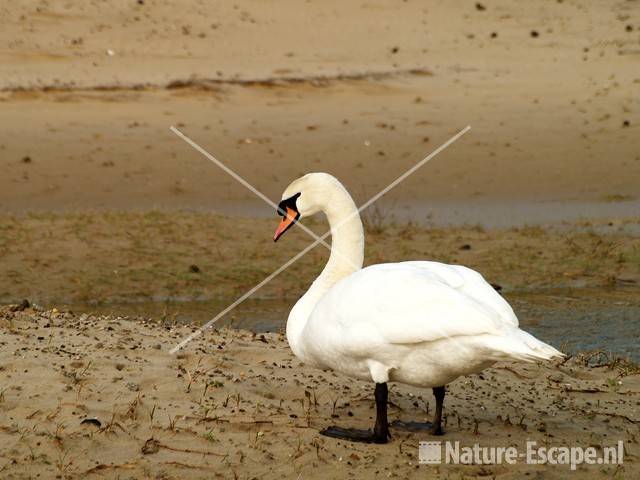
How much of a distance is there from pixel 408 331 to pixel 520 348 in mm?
474

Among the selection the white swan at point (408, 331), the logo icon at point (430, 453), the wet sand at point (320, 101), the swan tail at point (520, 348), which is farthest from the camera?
the wet sand at point (320, 101)

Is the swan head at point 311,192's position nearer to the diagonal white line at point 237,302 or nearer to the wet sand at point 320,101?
the diagonal white line at point 237,302

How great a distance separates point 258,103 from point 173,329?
8644mm

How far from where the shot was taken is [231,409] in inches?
221

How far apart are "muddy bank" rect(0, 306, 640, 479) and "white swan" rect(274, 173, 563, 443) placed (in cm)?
29

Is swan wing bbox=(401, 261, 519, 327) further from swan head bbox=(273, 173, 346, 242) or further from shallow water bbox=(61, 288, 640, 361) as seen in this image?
shallow water bbox=(61, 288, 640, 361)

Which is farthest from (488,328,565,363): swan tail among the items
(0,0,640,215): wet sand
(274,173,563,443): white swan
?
(0,0,640,215): wet sand

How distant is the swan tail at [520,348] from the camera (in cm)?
468

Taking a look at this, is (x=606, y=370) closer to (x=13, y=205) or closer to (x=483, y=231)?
(x=483, y=231)

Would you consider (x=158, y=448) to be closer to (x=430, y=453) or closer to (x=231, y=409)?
(x=231, y=409)

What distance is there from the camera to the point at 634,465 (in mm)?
5336

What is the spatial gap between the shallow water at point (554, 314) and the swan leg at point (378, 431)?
266 cm

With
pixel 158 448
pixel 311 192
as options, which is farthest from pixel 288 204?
pixel 158 448

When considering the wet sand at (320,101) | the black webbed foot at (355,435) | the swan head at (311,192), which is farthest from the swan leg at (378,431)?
the wet sand at (320,101)
